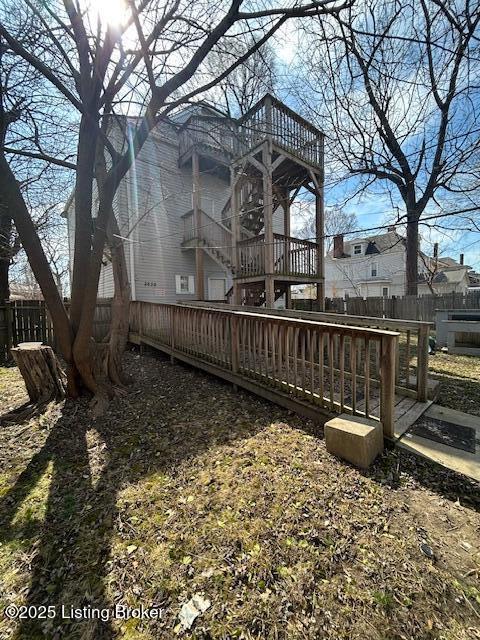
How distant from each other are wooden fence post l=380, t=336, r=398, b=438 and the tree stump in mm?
4784

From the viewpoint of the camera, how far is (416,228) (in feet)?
39.0

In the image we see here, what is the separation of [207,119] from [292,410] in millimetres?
5378

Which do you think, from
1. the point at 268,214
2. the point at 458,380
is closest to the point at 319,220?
the point at 268,214

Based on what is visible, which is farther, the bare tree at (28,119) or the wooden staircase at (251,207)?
the wooden staircase at (251,207)

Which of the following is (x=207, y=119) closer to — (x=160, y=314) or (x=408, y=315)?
(x=160, y=314)

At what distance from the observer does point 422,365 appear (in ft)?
12.7

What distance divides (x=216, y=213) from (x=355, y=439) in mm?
12217

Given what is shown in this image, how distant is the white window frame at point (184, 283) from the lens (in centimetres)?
1212

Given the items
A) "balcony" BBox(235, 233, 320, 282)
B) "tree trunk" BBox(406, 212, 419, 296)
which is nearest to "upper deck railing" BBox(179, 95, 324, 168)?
"balcony" BBox(235, 233, 320, 282)

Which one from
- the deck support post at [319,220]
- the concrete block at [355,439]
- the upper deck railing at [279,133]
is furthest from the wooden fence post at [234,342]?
the deck support post at [319,220]

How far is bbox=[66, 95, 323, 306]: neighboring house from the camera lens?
28.2 ft

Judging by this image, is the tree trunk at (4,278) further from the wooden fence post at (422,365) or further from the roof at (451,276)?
the roof at (451,276)

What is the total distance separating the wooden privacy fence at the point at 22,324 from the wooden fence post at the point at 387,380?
9228 millimetres

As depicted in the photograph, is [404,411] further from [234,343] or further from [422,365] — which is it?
[234,343]
